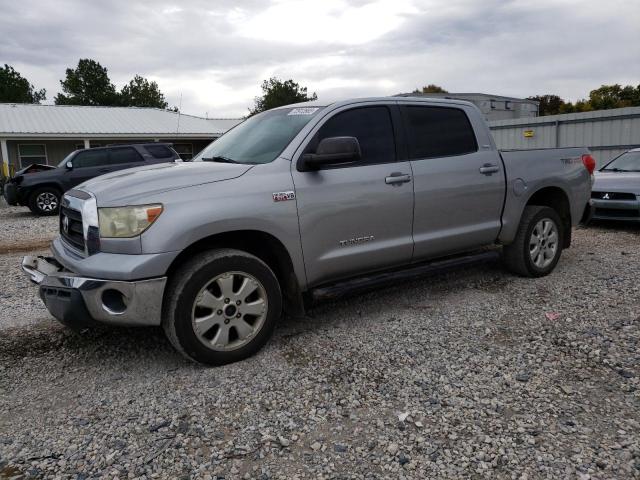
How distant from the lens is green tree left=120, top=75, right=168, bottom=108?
56.4 metres

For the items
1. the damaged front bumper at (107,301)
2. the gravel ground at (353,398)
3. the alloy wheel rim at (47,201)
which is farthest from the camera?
the alloy wheel rim at (47,201)

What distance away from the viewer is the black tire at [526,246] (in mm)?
5207

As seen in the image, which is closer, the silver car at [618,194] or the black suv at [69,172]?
the silver car at [618,194]

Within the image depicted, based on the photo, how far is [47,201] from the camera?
12.9 m

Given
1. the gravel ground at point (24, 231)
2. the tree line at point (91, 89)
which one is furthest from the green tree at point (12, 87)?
the gravel ground at point (24, 231)

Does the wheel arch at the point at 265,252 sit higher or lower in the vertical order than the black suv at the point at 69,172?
lower

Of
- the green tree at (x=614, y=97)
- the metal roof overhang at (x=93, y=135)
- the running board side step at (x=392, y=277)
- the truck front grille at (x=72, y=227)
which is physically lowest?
the running board side step at (x=392, y=277)

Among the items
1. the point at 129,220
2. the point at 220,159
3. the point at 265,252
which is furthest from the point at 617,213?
the point at 129,220

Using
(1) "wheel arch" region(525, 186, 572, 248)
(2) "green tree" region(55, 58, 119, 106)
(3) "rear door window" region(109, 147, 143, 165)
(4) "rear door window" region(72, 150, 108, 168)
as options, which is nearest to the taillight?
(1) "wheel arch" region(525, 186, 572, 248)

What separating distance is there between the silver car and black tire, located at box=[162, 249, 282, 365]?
22.3 feet

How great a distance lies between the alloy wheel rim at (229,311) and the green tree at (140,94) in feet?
189

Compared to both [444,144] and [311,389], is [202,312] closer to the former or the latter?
[311,389]

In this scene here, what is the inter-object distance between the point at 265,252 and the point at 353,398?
4.26 ft

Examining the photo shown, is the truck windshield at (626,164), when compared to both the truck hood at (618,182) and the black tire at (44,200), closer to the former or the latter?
the truck hood at (618,182)
